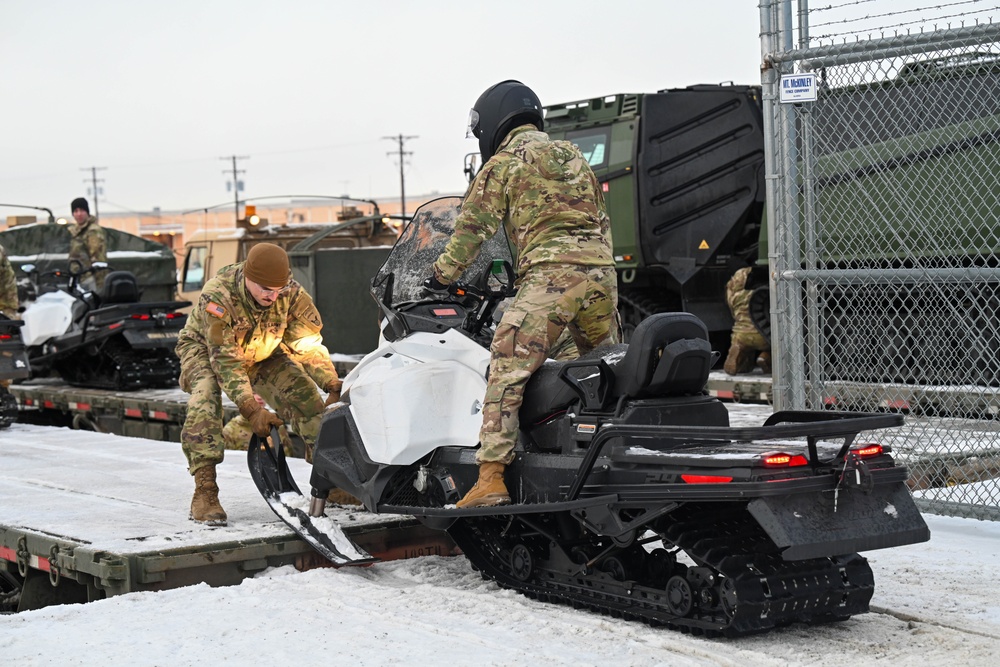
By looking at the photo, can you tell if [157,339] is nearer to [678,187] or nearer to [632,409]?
[678,187]

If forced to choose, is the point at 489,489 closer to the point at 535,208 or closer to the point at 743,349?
the point at 535,208

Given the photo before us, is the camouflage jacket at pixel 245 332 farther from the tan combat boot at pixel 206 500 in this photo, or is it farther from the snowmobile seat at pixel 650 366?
the snowmobile seat at pixel 650 366

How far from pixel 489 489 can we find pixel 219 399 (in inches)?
90.1

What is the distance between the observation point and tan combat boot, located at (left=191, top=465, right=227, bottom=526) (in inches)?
282

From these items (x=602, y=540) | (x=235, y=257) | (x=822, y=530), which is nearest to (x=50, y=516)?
(x=602, y=540)

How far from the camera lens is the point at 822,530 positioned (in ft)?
15.9

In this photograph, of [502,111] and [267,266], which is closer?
[502,111]

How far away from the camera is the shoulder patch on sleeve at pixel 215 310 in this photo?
7.33 m

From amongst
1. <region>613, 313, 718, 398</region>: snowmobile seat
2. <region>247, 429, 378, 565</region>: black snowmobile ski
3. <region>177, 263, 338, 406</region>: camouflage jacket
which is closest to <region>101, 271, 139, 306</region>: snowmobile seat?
<region>177, 263, 338, 406</region>: camouflage jacket

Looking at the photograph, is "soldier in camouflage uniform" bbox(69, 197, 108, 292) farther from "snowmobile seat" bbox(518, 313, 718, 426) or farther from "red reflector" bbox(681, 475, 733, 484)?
"red reflector" bbox(681, 475, 733, 484)

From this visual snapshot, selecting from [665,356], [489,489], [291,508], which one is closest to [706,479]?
[665,356]

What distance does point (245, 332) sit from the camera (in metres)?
7.54

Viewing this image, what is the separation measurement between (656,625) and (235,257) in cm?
1398

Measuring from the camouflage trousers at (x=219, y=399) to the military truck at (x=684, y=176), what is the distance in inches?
261
